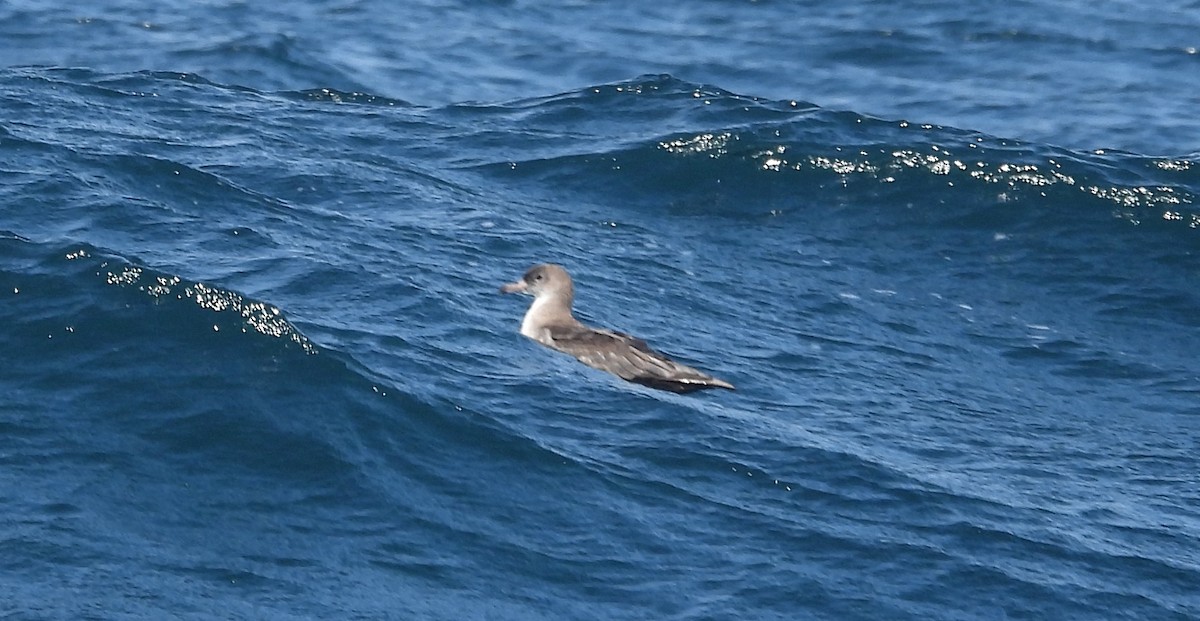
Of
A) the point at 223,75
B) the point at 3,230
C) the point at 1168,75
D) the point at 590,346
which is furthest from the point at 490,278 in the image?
the point at 1168,75

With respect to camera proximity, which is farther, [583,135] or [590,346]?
[583,135]

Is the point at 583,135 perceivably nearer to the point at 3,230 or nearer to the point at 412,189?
the point at 412,189

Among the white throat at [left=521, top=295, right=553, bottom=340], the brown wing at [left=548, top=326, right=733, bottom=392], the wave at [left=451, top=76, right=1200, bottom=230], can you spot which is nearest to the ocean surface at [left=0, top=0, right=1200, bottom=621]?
the wave at [left=451, top=76, right=1200, bottom=230]

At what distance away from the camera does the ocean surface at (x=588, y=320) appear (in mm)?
9023

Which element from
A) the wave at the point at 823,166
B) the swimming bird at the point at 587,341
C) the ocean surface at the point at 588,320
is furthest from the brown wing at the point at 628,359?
the wave at the point at 823,166

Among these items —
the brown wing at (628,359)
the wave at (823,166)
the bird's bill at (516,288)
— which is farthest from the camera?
the wave at (823,166)

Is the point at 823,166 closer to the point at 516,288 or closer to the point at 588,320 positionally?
the point at 588,320

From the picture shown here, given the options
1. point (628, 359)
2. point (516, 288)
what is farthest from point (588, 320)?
point (628, 359)

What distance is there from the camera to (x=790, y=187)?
52.2 feet

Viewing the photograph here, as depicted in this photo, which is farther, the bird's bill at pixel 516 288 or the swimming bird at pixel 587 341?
the bird's bill at pixel 516 288

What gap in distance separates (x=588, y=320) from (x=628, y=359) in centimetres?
159

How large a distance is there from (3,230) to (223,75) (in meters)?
6.89

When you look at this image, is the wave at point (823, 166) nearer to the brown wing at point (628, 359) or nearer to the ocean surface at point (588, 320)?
the ocean surface at point (588, 320)

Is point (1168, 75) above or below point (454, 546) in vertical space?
above
